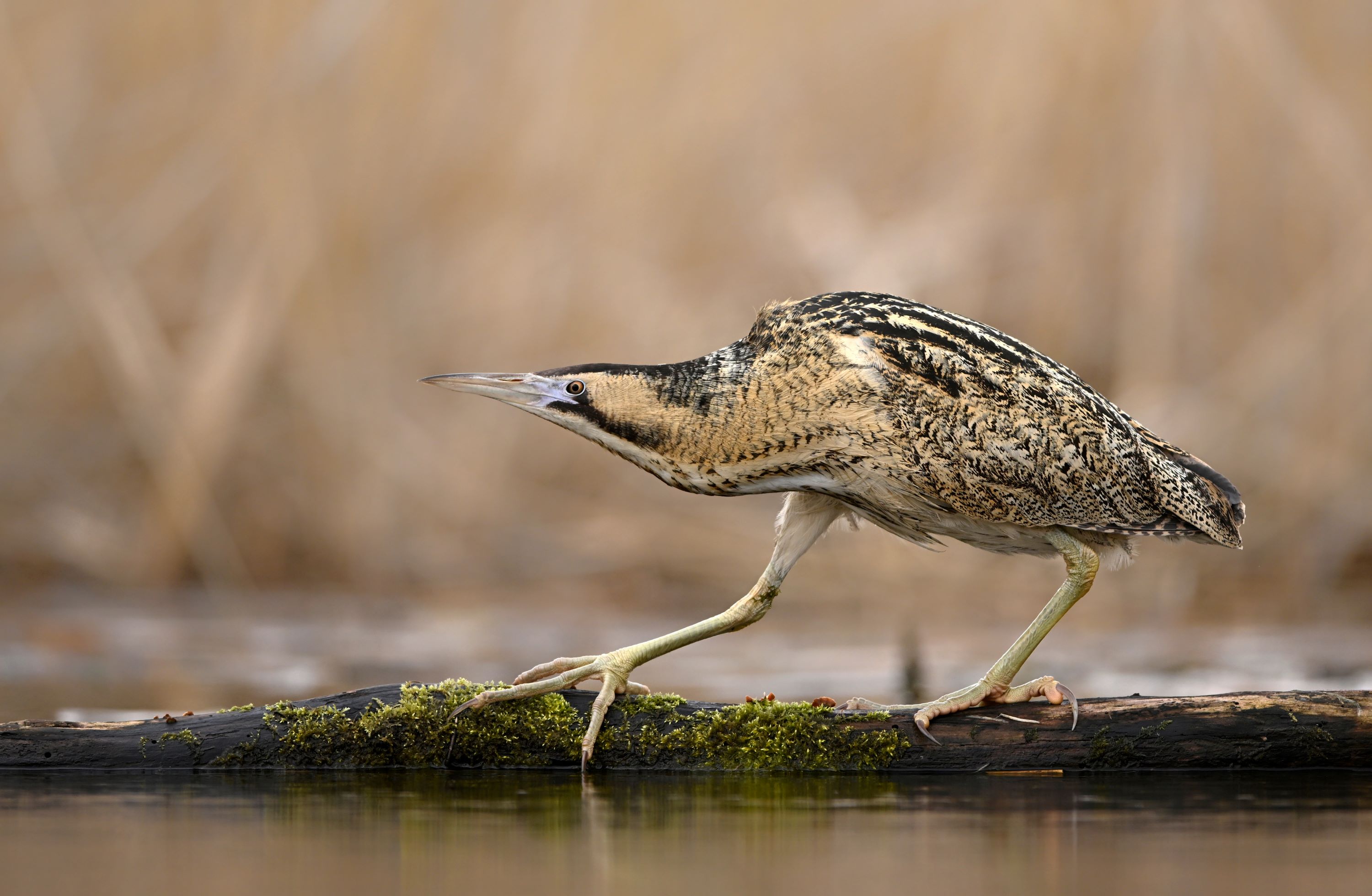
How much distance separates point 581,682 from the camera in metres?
4.06

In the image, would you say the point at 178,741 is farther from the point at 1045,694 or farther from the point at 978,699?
the point at 1045,694

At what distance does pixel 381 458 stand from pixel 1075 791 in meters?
4.89

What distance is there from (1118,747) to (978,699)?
1.19 ft

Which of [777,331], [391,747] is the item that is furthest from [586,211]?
[391,747]

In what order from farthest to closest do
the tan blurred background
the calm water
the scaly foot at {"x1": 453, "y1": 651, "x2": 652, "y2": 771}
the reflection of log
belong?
the tan blurred background → the scaly foot at {"x1": 453, "y1": 651, "x2": 652, "y2": 771} → the reflection of log → the calm water

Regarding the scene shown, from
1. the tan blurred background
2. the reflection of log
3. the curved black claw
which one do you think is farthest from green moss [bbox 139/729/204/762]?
the tan blurred background

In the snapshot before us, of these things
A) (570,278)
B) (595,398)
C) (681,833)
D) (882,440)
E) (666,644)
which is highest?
(570,278)

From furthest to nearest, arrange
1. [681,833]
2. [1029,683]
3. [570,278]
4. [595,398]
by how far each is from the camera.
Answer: [570,278]
[595,398]
[1029,683]
[681,833]

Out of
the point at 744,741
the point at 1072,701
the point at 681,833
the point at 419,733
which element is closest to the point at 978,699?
the point at 1072,701

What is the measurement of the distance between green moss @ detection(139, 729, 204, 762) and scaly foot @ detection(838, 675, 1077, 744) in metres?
1.62

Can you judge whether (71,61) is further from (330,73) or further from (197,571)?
(197,571)

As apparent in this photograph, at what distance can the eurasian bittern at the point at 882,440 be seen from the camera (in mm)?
4176

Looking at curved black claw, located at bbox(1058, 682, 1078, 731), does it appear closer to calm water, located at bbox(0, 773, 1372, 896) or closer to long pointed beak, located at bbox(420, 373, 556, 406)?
calm water, located at bbox(0, 773, 1372, 896)

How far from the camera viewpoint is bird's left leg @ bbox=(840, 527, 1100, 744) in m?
4.04
